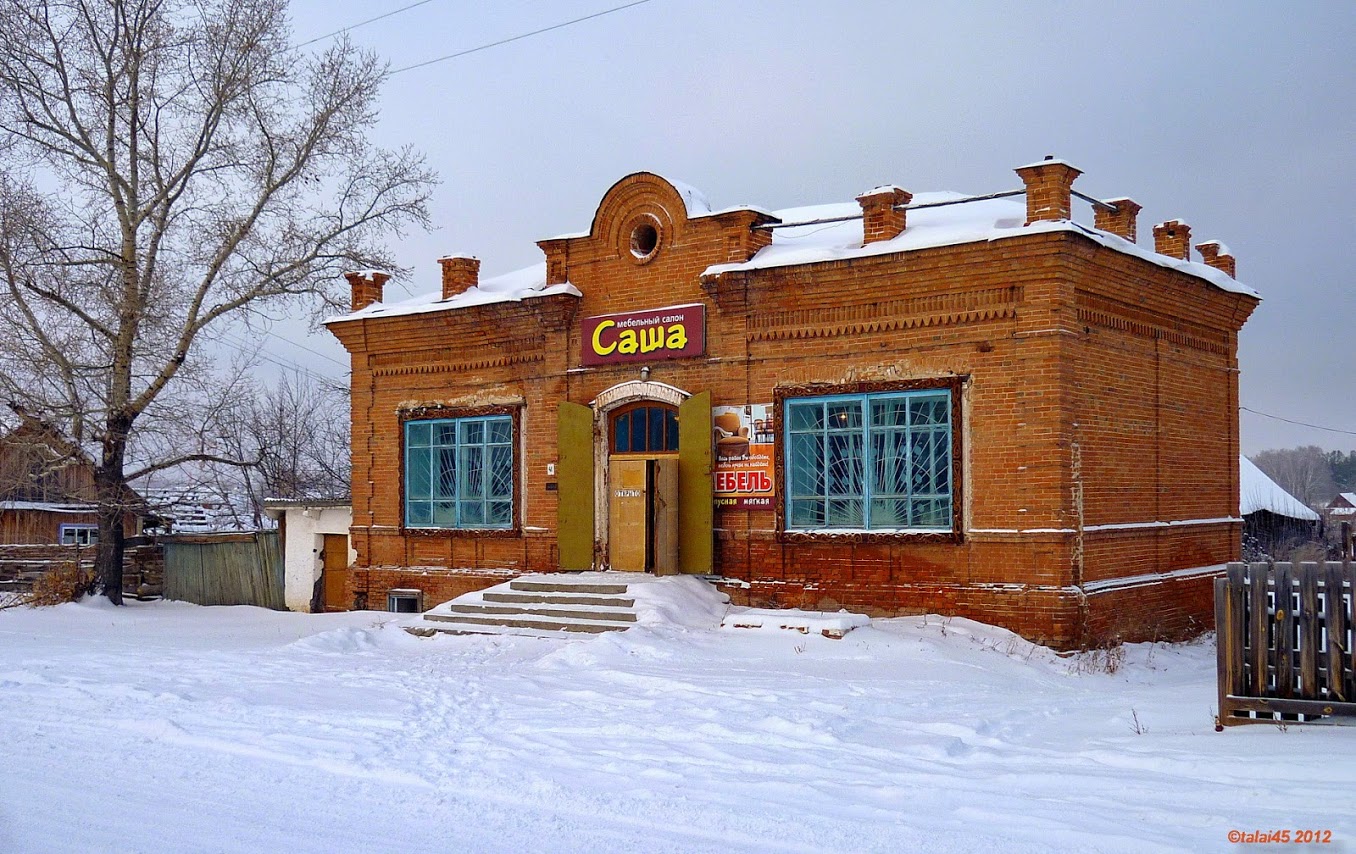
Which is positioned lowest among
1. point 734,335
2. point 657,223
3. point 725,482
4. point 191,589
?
point 191,589

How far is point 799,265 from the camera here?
14.8m

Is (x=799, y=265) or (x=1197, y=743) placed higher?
(x=799, y=265)

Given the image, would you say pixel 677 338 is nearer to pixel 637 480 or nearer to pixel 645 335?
pixel 645 335

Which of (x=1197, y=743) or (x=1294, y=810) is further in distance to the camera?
(x=1197, y=743)

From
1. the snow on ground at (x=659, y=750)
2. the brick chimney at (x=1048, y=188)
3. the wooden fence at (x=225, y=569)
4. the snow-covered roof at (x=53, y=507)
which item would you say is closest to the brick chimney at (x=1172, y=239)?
the brick chimney at (x=1048, y=188)

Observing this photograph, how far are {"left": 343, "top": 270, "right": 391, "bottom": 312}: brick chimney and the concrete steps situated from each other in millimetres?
6124

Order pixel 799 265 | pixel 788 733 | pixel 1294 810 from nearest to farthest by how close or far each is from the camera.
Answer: pixel 1294 810, pixel 788 733, pixel 799 265

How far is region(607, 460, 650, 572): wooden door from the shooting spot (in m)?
16.0

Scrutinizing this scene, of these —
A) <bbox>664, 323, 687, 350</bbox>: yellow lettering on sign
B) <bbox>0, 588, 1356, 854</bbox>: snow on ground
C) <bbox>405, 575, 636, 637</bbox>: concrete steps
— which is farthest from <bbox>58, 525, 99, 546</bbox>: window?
<bbox>664, 323, 687, 350</bbox>: yellow lettering on sign

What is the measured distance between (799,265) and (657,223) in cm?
251

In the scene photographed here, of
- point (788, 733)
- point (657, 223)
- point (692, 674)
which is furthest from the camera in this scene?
point (657, 223)

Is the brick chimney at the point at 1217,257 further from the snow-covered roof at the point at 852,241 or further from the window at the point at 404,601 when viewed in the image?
the window at the point at 404,601

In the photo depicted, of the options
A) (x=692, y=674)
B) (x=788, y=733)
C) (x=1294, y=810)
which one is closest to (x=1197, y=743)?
(x=1294, y=810)

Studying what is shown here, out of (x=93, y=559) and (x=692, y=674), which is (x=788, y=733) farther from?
(x=93, y=559)
